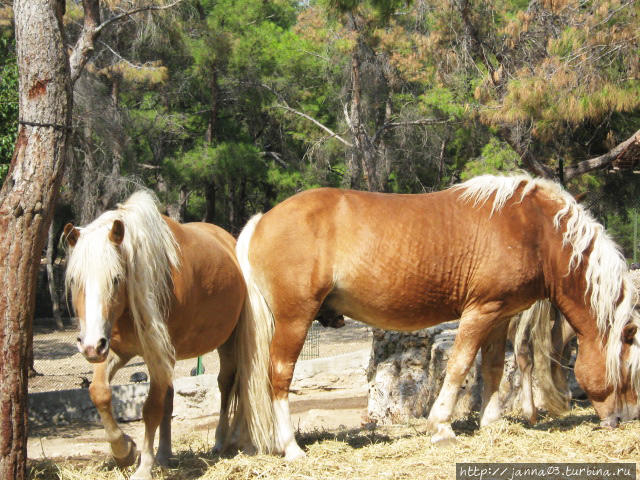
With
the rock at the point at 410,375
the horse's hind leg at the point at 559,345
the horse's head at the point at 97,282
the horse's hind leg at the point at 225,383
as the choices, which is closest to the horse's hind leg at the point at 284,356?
the horse's hind leg at the point at 225,383

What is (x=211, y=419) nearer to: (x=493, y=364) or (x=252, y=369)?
(x=252, y=369)

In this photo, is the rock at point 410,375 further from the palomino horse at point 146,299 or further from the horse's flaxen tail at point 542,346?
the palomino horse at point 146,299

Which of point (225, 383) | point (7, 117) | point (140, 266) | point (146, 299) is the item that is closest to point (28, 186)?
point (140, 266)

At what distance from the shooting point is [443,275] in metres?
4.96

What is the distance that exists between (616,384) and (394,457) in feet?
5.71

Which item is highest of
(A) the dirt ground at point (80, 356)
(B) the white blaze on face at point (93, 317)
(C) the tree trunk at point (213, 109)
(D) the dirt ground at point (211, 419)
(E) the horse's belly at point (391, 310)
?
(C) the tree trunk at point (213, 109)

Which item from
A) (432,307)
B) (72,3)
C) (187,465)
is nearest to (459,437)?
(432,307)

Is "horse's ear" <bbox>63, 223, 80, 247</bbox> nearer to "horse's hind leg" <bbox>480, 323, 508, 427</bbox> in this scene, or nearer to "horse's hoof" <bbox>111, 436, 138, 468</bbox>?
"horse's hoof" <bbox>111, 436, 138, 468</bbox>

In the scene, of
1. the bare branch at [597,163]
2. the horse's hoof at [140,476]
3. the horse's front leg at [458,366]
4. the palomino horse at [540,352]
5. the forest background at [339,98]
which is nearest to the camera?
the horse's hoof at [140,476]

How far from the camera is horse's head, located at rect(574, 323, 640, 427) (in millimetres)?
4824

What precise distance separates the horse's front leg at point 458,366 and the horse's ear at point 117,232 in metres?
2.49

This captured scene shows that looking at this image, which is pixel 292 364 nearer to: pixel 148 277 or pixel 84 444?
pixel 148 277

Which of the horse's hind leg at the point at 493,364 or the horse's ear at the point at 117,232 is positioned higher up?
the horse's ear at the point at 117,232

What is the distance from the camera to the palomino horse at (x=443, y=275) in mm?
4781
